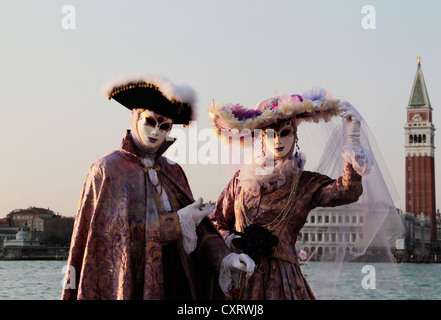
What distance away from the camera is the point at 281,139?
4926 mm

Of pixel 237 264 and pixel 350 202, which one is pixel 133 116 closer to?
pixel 237 264

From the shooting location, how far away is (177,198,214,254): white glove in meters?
4.51

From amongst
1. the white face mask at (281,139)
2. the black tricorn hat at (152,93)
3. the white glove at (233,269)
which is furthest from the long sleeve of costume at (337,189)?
the black tricorn hat at (152,93)

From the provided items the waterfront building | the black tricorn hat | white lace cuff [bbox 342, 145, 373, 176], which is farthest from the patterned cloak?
the waterfront building

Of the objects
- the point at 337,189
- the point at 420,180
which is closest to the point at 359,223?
the point at 337,189

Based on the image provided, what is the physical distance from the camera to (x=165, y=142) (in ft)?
15.4

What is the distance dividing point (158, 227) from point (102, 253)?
1.21 ft

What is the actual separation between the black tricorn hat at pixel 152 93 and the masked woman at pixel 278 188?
371mm

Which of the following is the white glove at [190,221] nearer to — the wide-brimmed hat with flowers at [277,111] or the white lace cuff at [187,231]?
the white lace cuff at [187,231]

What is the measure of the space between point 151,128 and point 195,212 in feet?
1.92

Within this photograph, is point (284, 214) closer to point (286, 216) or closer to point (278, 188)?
point (286, 216)

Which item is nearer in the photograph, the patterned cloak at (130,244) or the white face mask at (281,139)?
the patterned cloak at (130,244)

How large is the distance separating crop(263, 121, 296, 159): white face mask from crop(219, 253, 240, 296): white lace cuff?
805 millimetres

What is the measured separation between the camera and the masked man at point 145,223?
4.29 meters
